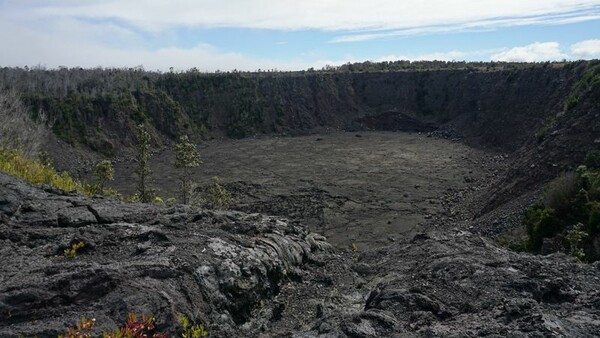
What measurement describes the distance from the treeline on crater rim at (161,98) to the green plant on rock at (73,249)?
36.0m

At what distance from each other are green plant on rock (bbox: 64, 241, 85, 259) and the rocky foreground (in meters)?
0.09

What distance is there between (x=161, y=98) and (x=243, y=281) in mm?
46179

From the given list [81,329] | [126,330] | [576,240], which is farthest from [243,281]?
[576,240]

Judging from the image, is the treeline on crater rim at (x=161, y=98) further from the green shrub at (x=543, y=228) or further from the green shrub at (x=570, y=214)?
the green shrub at (x=543, y=228)

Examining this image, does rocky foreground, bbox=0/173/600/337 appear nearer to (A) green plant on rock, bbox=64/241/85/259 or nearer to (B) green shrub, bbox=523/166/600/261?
(A) green plant on rock, bbox=64/241/85/259

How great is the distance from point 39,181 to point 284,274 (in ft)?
22.4

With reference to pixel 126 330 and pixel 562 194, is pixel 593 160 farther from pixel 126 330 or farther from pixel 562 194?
pixel 126 330

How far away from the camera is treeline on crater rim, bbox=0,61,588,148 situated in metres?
44.2

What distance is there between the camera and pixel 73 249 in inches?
332

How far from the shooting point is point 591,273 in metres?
9.21

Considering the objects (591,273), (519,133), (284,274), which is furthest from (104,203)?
(519,133)

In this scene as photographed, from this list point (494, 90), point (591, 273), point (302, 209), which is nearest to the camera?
point (591, 273)

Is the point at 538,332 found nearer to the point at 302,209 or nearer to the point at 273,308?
the point at 273,308

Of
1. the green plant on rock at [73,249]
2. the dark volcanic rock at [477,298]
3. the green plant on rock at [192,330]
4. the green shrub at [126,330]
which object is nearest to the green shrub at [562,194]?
the dark volcanic rock at [477,298]
